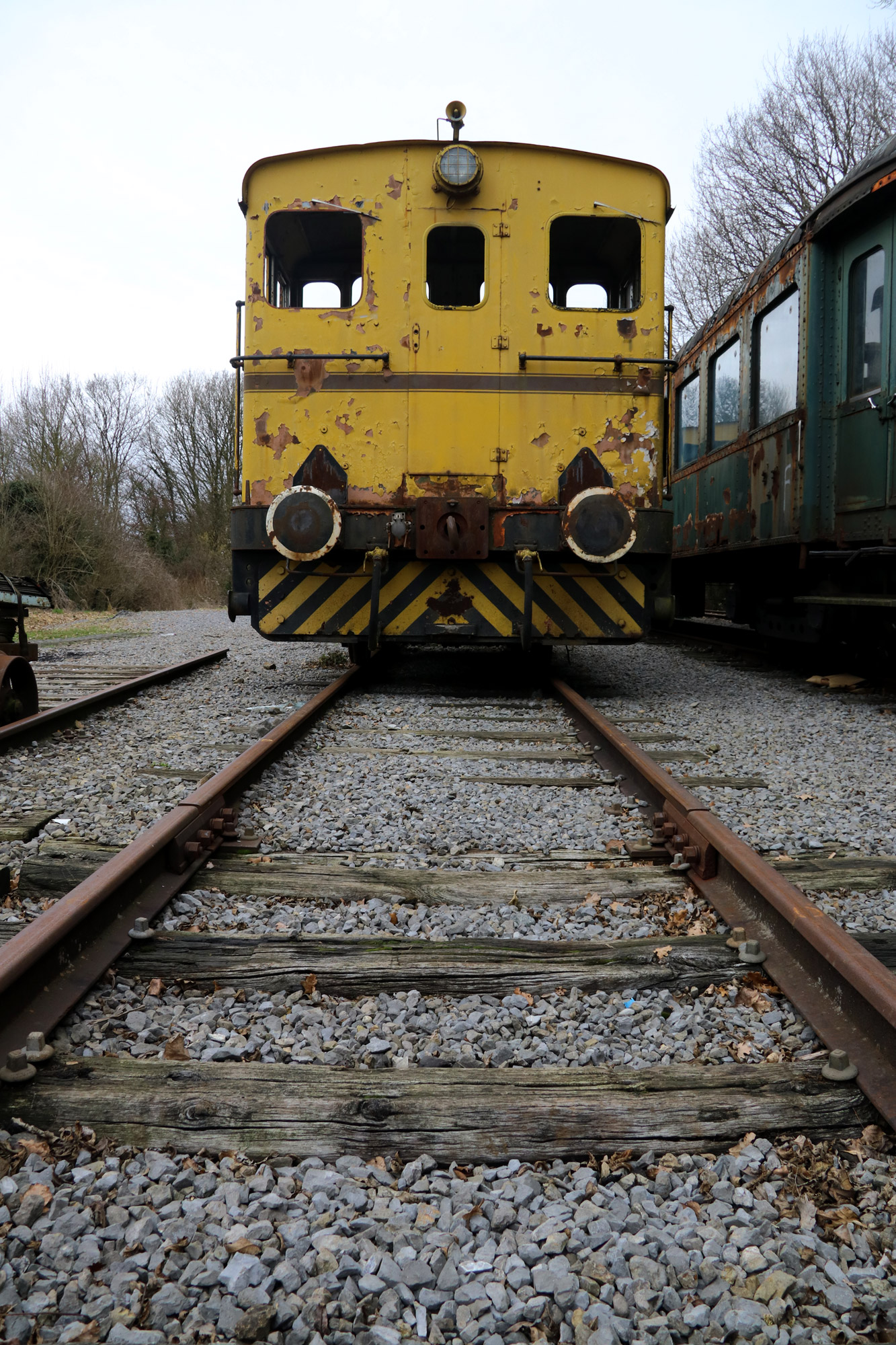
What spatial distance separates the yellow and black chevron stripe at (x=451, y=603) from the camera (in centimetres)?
629

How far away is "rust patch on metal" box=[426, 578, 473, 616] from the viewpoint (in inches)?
248

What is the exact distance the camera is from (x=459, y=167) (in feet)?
19.5

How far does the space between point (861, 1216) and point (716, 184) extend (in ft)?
90.2

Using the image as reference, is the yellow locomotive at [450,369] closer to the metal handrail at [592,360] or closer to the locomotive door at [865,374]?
the metal handrail at [592,360]

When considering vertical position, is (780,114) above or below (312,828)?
above

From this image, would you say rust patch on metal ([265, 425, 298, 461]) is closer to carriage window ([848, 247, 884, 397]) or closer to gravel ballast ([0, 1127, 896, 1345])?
carriage window ([848, 247, 884, 397])

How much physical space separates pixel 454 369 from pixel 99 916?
483cm

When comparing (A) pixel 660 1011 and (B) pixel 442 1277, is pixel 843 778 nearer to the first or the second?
(A) pixel 660 1011

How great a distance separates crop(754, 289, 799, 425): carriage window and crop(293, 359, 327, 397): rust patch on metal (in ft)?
11.6

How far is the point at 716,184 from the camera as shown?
2433cm

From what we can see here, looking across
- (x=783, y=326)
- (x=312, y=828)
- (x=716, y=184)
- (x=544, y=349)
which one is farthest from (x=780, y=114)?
(x=312, y=828)

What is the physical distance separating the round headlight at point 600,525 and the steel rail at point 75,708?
3.10 m

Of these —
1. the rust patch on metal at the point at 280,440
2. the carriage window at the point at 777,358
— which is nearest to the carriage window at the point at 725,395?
the carriage window at the point at 777,358

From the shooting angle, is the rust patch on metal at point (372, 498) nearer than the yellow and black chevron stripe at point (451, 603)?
Yes
